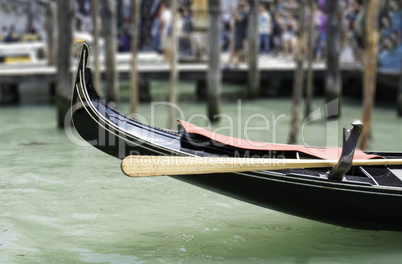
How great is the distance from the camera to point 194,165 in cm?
457

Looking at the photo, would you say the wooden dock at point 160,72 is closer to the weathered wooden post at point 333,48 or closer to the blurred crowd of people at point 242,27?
the blurred crowd of people at point 242,27

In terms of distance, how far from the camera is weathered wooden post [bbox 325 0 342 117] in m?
10.2

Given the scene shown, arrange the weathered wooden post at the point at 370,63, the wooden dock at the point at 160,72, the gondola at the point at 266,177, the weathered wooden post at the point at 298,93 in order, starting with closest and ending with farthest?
the gondola at the point at 266,177
the weathered wooden post at the point at 370,63
the weathered wooden post at the point at 298,93
the wooden dock at the point at 160,72

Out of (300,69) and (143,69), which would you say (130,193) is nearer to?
(300,69)

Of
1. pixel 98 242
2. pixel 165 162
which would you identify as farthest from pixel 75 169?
pixel 165 162

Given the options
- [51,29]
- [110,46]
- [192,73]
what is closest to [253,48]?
[192,73]

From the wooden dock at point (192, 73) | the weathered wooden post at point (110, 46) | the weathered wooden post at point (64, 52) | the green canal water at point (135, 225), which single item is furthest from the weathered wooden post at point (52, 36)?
the green canal water at point (135, 225)

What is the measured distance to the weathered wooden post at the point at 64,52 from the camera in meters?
9.02

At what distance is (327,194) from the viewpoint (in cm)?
472

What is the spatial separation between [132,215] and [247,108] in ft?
20.5

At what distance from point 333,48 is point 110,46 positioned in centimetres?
320

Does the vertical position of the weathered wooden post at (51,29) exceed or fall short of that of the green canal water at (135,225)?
it exceeds it

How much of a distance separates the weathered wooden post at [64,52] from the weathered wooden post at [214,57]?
182 centimetres

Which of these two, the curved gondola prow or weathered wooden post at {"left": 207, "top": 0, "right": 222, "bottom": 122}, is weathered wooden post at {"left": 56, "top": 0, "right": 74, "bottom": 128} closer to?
weathered wooden post at {"left": 207, "top": 0, "right": 222, "bottom": 122}
